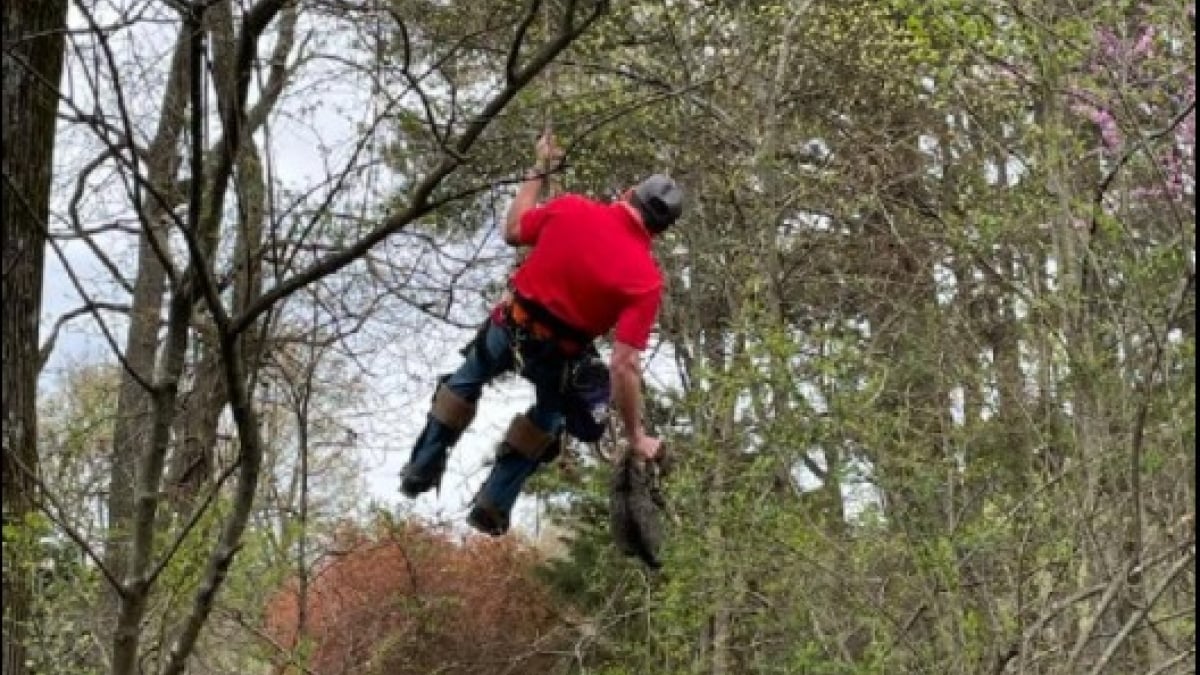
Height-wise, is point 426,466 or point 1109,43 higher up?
point 1109,43

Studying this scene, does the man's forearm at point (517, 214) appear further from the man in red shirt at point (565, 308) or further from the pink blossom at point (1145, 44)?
the pink blossom at point (1145, 44)

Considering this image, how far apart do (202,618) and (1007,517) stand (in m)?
3.29

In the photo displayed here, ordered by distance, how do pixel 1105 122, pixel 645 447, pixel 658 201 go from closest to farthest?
pixel 658 201
pixel 645 447
pixel 1105 122

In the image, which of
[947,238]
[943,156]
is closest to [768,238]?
[943,156]

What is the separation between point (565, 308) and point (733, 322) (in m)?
3.42

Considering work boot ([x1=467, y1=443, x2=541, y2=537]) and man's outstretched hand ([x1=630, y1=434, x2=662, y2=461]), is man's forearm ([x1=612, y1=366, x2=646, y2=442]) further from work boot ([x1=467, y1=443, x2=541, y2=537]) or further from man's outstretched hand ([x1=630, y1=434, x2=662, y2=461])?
work boot ([x1=467, y1=443, x2=541, y2=537])

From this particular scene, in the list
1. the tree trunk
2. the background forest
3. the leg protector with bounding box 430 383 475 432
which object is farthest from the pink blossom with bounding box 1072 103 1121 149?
the tree trunk

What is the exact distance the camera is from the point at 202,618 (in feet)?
10.8

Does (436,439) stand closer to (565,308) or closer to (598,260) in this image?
(565,308)

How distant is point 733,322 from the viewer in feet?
24.9

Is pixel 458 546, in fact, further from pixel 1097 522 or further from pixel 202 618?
pixel 202 618

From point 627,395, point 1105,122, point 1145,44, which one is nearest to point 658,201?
point 627,395

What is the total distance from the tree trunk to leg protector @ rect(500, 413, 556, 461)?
56.8 inches

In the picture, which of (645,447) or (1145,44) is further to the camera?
(1145,44)
